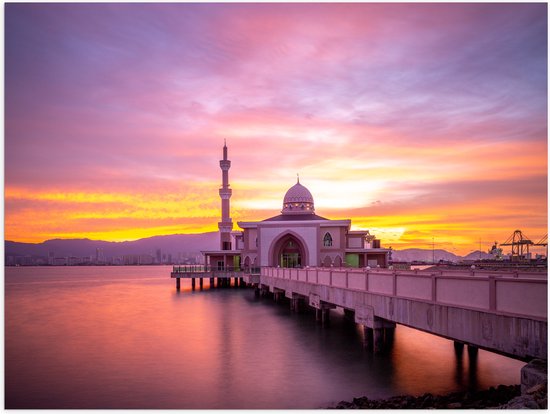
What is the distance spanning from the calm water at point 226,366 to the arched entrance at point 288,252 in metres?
22.3

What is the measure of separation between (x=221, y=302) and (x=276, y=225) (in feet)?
41.6

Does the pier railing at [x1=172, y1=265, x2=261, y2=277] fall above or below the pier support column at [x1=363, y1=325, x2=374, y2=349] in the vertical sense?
above

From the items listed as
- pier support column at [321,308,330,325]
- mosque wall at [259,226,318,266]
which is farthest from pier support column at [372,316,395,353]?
mosque wall at [259,226,318,266]

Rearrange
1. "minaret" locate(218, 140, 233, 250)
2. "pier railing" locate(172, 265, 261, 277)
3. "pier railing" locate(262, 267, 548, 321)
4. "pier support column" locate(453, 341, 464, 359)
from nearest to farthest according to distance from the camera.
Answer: "pier railing" locate(262, 267, 548, 321) → "pier support column" locate(453, 341, 464, 359) → "pier railing" locate(172, 265, 261, 277) → "minaret" locate(218, 140, 233, 250)

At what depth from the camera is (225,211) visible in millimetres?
62312

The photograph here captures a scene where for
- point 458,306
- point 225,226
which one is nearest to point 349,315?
point 458,306

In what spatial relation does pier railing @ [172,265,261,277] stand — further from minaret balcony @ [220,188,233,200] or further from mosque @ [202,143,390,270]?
minaret balcony @ [220,188,233,200]

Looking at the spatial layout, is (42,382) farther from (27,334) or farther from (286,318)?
(286,318)

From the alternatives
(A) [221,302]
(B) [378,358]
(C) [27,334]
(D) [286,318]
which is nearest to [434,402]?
(B) [378,358]

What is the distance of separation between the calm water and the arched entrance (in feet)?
73.1

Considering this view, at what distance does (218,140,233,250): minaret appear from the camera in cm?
6172

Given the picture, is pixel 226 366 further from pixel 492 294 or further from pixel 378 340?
pixel 492 294

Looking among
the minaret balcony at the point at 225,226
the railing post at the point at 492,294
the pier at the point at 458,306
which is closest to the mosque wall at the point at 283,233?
the minaret balcony at the point at 225,226

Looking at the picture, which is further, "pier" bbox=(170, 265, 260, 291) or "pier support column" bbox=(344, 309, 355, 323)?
"pier" bbox=(170, 265, 260, 291)
